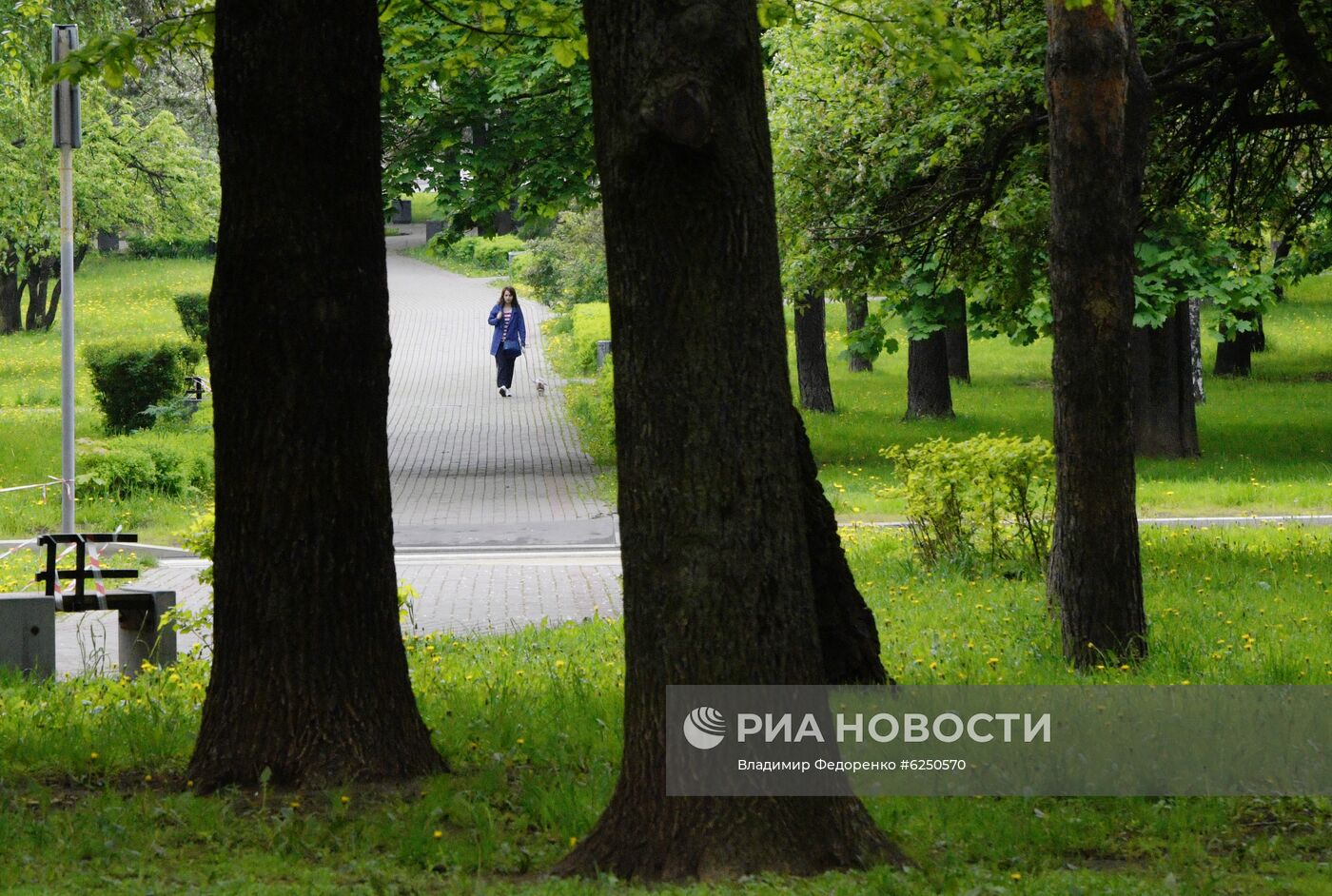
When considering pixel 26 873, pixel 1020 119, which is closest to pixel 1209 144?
pixel 1020 119

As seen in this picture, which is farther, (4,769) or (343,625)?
(4,769)

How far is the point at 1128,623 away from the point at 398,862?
4.56 metres

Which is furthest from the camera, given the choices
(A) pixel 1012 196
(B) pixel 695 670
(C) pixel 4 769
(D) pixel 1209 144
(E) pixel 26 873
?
(A) pixel 1012 196

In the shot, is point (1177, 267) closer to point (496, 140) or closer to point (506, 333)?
Answer: point (496, 140)

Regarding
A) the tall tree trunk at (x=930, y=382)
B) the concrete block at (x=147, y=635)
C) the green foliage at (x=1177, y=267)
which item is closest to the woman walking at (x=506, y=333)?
the tall tree trunk at (x=930, y=382)

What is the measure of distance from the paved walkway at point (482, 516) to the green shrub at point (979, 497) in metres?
2.46

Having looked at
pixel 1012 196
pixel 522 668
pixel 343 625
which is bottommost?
pixel 522 668

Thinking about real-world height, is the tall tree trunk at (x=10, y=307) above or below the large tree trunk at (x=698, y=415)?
above

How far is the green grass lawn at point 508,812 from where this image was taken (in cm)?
491

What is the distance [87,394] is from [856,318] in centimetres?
1630

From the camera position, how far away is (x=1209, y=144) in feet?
47.5

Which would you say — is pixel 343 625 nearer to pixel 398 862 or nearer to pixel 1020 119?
pixel 398 862

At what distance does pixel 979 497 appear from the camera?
11.6 meters

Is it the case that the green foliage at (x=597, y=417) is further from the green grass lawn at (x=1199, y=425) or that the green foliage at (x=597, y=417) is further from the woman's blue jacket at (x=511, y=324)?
the green grass lawn at (x=1199, y=425)
